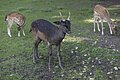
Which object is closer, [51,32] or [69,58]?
[51,32]

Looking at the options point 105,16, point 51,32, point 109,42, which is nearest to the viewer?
point 51,32

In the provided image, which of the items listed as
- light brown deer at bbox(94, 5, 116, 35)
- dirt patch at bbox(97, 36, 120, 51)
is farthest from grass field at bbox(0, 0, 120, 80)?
light brown deer at bbox(94, 5, 116, 35)

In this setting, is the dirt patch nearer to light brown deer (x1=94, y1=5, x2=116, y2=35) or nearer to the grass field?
the grass field

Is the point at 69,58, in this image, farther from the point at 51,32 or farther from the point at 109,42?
the point at 109,42

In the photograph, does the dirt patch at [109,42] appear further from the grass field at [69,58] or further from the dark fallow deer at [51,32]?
the dark fallow deer at [51,32]

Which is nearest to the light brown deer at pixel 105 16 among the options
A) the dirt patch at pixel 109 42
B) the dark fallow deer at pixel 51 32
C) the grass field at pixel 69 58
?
the grass field at pixel 69 58

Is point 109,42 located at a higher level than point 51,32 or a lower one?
lower

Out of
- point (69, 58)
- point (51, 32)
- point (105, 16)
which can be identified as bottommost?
point (69, 58)

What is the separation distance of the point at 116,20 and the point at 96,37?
316 centimetres

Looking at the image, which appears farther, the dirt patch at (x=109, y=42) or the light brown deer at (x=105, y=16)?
the light brown deer at (x=105, y=16)

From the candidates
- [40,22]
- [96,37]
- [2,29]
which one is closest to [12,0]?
[2,29]

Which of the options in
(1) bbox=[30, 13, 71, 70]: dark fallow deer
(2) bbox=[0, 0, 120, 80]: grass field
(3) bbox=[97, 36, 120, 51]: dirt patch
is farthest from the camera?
(3) bbox=[97, 36, 120, 51]: dirt patch

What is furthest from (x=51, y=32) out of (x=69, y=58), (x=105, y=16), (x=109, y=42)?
(x=105, y=16)

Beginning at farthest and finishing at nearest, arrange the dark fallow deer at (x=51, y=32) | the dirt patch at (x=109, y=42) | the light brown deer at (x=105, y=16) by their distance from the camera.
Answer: the light brown deer at (x=105, y=16) → the dirt patch at (x=109, y=42) → the dark fallow deer at (x=51, y=32)
